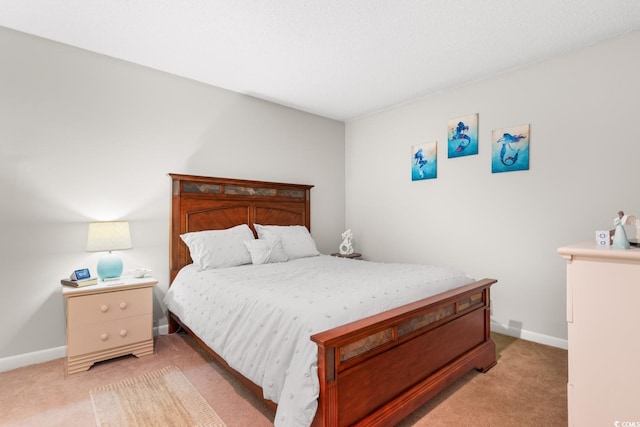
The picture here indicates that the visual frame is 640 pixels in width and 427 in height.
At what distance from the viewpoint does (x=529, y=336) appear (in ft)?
9.93

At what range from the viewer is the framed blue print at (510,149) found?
3.05 metres

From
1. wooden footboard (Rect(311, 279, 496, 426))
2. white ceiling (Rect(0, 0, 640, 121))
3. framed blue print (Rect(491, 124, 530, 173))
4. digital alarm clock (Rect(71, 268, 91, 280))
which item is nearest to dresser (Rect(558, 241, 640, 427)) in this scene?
wooden footboard (Rect(311, 279, 496, 426))

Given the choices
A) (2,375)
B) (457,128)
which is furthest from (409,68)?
(2,375)

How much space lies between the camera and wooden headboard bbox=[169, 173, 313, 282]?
10.6 ft

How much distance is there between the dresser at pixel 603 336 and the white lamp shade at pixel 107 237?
3.05 m

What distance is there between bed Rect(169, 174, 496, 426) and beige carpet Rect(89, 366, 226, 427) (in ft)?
0.89

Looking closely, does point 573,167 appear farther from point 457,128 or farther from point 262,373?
point 262,373

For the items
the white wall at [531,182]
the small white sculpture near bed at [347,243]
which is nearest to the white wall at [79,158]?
the small white sculpture near bed at [347,243]

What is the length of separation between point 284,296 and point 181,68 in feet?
8.47

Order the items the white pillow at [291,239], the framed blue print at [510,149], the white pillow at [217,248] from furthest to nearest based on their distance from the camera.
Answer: the white pillow at [291,239]
the framed blue print at [510,149]
the white pillow at [217,248]

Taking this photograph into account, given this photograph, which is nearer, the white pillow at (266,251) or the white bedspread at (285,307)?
the white bedspread at (285,307)

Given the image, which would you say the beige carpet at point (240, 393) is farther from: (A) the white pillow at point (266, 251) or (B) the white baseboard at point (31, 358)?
(A) the white pillow at point (266, 251)

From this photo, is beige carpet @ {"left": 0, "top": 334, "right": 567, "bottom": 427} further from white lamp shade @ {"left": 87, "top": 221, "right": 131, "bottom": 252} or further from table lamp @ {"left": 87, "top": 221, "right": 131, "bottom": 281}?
white lamp shade @ {"left": 87, "top": 221, "right": 131, "bottom": 252}

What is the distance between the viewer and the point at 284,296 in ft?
6.17
